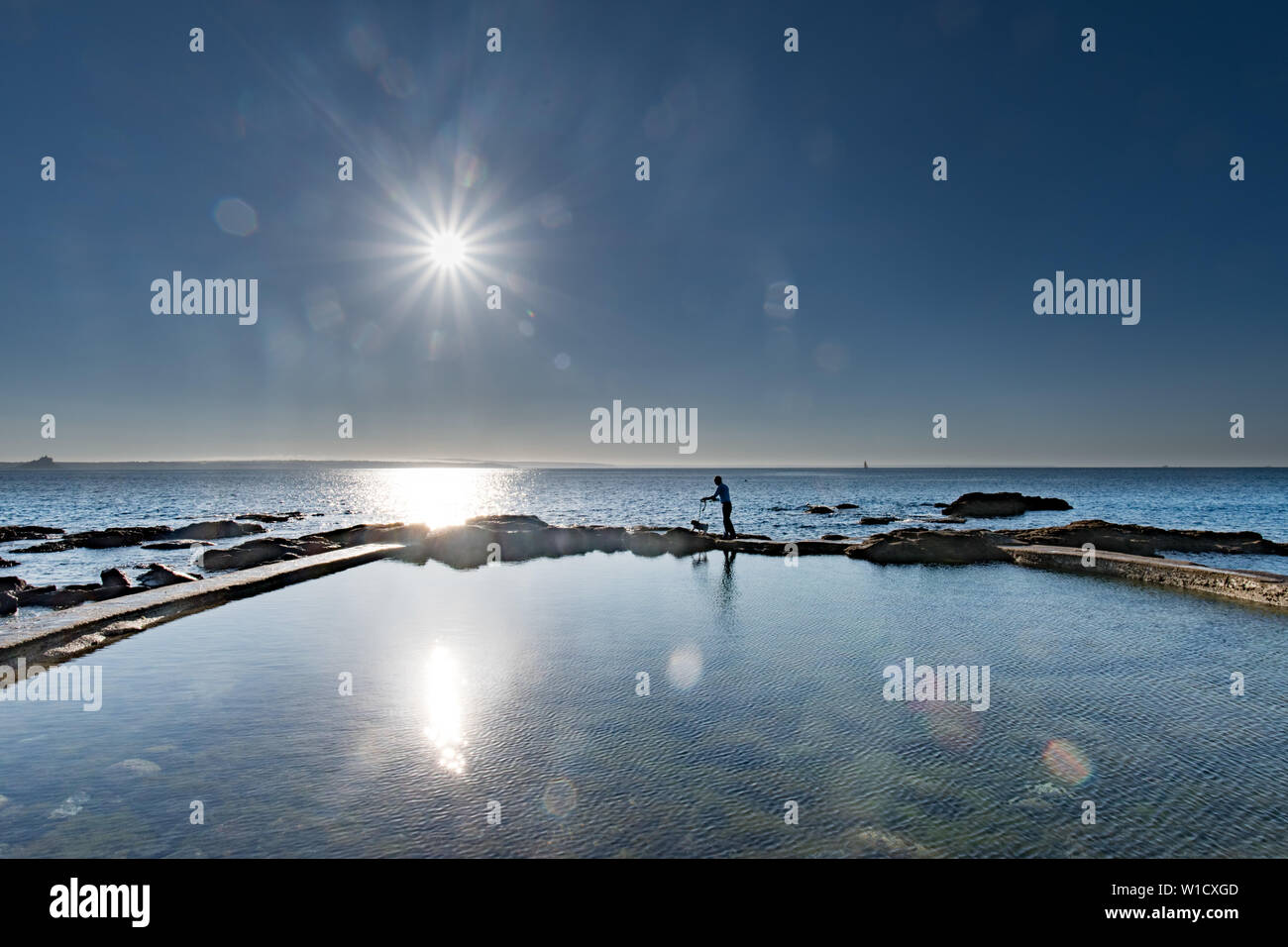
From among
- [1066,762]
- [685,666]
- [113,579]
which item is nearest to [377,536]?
[113,579]

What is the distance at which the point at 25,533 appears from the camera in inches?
1534

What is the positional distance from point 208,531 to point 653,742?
130ft

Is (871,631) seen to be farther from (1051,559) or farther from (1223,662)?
(1051,559)

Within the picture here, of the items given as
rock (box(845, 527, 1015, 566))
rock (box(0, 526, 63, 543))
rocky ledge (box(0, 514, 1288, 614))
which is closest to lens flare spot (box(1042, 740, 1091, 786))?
rocky ledge (box(0, 514, 1288, 614))

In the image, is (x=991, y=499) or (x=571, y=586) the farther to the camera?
(x=991, y=499)

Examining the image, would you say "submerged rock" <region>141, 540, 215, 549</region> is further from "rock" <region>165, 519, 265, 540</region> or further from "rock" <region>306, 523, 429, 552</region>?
"rock" <region>306, 523, 429, 552</region>

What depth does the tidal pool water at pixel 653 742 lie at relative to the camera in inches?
173

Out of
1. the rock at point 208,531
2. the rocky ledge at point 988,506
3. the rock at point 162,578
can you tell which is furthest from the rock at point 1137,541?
the rock at point 208,531

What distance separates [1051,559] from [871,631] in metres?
11.4

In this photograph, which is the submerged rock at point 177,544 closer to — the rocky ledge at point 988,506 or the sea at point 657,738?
the sea at point 657,738

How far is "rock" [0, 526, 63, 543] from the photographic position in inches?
1474

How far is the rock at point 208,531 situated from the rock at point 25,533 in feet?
29.8
